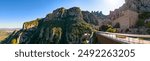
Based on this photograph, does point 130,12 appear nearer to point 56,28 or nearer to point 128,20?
point 128,20

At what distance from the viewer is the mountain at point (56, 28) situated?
130 m

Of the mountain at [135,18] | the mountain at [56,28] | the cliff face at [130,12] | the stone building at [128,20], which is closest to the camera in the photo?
the mountain at [135,18]

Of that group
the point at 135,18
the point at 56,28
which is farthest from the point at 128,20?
the point at 56,28

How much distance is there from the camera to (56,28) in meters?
147

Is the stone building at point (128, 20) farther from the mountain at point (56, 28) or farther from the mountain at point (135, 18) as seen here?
the mountain at point (56, 28)

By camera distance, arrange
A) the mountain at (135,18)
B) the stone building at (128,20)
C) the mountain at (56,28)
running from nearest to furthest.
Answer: the mountain at (135,18)
the stone building at (128,20)
the mountain at (56,28)

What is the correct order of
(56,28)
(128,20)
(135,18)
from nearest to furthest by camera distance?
(128,20), (135,18), (56,28)

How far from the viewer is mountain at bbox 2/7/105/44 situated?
426 feet

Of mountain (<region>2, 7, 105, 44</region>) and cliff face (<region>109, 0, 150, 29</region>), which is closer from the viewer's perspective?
cliff face (<region>109, 0, 150, 29</region>)

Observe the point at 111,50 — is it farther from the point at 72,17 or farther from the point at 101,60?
the point at 72,17

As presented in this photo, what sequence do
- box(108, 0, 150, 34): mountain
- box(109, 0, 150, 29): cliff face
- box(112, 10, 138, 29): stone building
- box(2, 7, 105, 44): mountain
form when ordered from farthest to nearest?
box(2, 7, 105, 44): mountain, box(109, 0, 150, 29): cliff face, box(112, 10, 138, 29): stone building, box(108, 0, 150, 34): mountain

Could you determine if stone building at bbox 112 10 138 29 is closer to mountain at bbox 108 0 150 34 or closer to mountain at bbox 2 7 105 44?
mountain at bbox 108 0 150 34

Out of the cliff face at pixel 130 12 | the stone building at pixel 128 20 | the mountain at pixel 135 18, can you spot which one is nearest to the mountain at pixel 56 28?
the cliff face at pixel 130 12

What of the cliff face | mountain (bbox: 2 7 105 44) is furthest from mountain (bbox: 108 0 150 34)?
mountain (bbox: 2 7 105 44)
